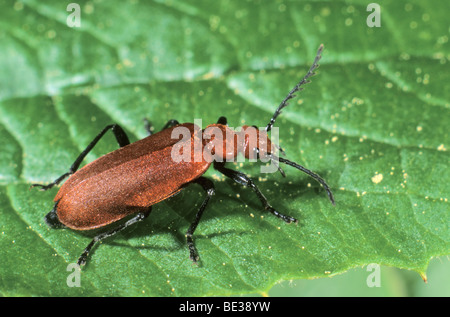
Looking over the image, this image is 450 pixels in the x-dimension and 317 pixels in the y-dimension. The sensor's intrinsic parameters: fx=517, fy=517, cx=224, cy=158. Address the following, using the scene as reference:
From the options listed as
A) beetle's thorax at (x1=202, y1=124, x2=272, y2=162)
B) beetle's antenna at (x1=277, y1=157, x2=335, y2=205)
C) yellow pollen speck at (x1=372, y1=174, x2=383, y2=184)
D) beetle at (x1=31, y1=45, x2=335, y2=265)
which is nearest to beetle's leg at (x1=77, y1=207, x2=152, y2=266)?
beetle at (x1=31, y1=45, x2=335, y2=265)

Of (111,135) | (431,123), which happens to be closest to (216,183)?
(111,135)

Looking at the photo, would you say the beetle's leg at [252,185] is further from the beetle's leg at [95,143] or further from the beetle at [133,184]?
the beetle's leg at [95,143]

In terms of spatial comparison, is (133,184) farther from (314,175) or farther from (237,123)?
(314,175)

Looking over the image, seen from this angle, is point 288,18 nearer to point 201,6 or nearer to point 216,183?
point 201,6

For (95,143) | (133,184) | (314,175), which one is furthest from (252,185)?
(95,143)

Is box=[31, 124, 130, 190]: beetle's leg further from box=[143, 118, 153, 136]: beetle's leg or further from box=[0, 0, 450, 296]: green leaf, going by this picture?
box=[143, 118, 153, 136]: beetle's leg

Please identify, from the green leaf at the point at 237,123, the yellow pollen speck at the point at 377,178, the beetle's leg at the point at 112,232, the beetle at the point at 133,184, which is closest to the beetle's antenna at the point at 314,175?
the beetle at the point at 133,184
